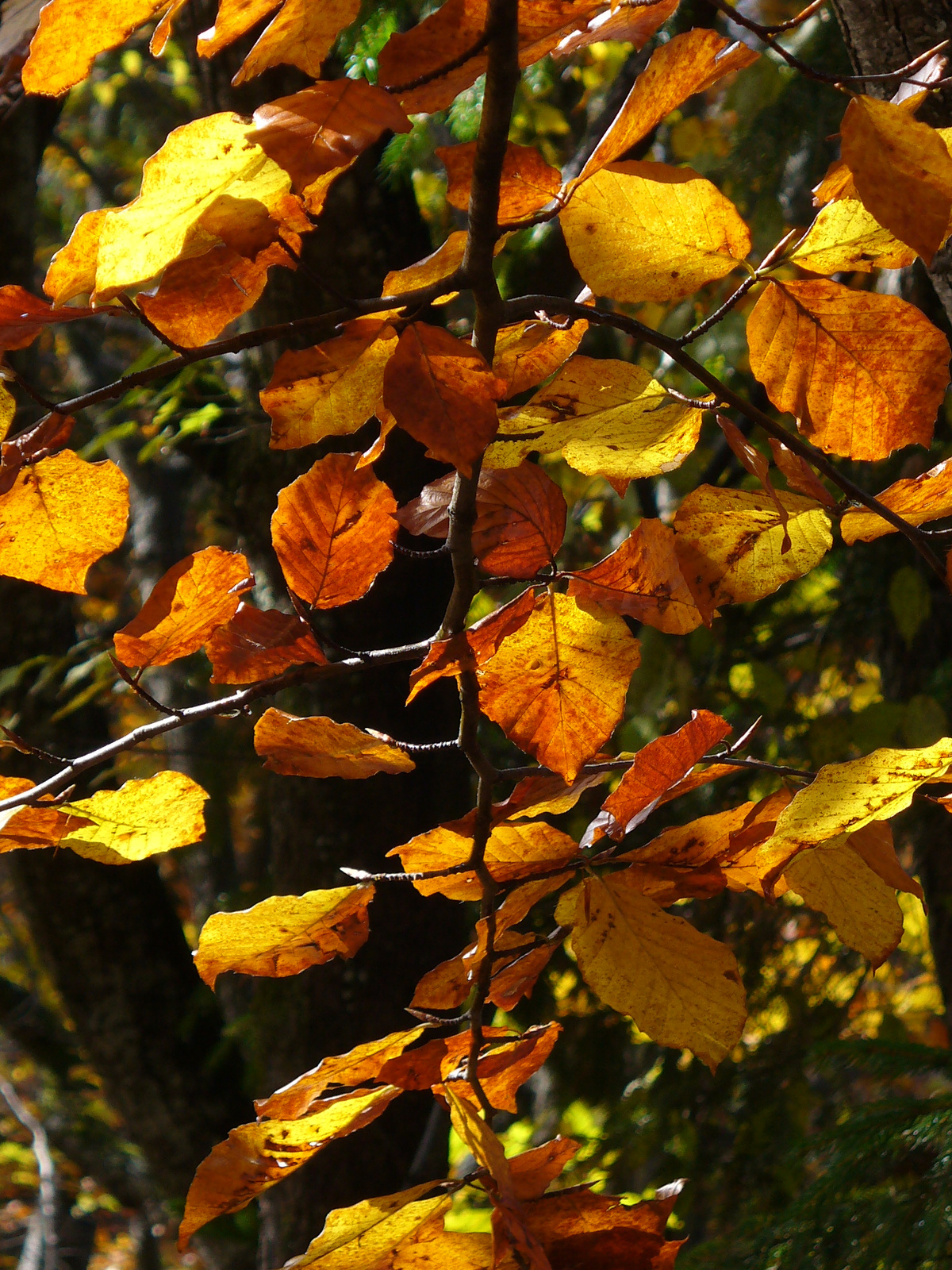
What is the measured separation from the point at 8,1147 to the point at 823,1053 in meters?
5.46

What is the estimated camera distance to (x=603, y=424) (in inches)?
13.6

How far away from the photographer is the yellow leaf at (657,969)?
35 centimetres

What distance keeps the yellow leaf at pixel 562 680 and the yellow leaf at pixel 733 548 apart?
1.6 inches

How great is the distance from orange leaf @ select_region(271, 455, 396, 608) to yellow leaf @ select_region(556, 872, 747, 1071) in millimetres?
152

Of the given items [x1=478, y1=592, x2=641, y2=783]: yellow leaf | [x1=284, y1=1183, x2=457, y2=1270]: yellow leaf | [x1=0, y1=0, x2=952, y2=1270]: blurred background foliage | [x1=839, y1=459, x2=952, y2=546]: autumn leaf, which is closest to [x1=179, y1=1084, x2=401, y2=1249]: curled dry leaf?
[x1=284, y1=1183, x2=457, y2=1270]: yellow leaf

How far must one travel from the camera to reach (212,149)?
27 cm

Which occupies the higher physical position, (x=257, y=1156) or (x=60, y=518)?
(x=60, y=518)

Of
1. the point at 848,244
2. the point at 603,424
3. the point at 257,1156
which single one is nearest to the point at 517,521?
the point at 603,424

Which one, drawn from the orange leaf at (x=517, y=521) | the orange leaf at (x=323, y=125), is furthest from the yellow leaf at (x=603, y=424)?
the orange leaf at (x=323, y=125)

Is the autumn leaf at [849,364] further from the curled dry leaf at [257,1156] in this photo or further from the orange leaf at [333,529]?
the curled dry leaf at [257,1156]

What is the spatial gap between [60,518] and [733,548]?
0.81 feet

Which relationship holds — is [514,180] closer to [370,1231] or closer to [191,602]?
[191,602]

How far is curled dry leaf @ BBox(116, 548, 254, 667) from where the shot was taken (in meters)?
0.40

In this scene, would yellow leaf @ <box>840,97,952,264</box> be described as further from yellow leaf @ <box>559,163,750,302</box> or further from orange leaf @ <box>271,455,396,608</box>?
orange leaf @ <box>271,455,396,608</box>
